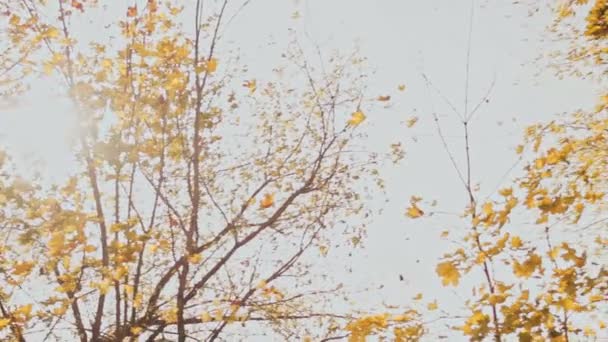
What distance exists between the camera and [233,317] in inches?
205

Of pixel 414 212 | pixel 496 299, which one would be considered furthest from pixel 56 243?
pixel 496 299

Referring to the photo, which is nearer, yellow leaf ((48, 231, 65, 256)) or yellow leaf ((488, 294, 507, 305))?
yellow leaf ((488, 294, 507, 305))

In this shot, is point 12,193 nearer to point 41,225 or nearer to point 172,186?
point 41,225

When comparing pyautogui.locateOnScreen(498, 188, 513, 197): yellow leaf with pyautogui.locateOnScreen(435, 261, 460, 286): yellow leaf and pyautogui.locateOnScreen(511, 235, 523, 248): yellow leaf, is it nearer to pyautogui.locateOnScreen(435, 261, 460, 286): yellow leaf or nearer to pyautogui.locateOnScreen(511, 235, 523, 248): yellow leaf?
pyautogui.locateOnScreen(511, 235, 523, 248): yellow leaf

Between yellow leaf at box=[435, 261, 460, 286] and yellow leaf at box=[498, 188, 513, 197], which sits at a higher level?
yellow leaf at box=[498, 188, 513, 197]

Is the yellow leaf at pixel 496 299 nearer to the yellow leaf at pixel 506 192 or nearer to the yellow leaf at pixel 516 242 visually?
the yellow leaf at pixel 516 242

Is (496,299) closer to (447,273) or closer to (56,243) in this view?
(447,273)

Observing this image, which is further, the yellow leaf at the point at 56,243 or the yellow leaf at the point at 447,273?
the yellow leaf at the point at 56,243

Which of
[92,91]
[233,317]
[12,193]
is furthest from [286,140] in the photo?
[12,193]

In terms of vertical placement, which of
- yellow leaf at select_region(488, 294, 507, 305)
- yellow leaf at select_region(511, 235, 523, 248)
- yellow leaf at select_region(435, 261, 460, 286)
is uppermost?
yellow leaf at select_region(511, 235, 523, 248)

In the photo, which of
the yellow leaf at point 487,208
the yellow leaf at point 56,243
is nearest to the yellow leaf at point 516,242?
the yellow leaf at point 487,208

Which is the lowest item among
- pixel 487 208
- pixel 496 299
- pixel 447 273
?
pixel 496 299

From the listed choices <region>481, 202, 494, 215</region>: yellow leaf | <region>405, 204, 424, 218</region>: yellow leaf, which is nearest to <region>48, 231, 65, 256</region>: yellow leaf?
<region>405, 204, 424, 218</region>: yellow leaf

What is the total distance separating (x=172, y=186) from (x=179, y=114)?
1.67 m
